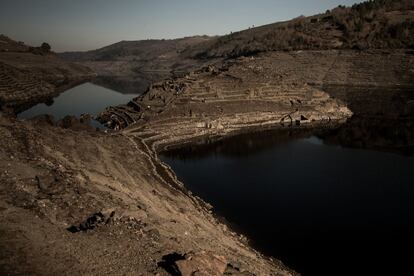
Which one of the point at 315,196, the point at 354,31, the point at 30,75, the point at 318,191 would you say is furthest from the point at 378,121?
the point at 30,75

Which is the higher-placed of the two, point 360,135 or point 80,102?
point 80,102

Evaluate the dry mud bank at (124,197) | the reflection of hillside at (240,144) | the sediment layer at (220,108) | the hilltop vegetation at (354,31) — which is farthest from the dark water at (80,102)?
the hilltop vegetation at (354,31)

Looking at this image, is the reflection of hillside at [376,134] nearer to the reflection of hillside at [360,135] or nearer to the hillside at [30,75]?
the reflection of hillside at [360,135]

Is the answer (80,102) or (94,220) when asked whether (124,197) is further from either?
(80,102)

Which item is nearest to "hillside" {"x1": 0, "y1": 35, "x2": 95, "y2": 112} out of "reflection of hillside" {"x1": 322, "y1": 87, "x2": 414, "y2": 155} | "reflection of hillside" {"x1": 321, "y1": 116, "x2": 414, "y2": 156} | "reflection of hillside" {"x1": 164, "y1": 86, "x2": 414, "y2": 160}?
"reflection of hillside" {"x1": 164, "y1": 86, "x2": 414, "y2": 160}

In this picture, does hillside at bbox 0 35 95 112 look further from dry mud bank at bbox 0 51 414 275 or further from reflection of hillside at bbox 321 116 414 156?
reflection of hillside at bbox 321 116 414 156

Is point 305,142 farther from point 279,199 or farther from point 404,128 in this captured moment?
point 279,199
